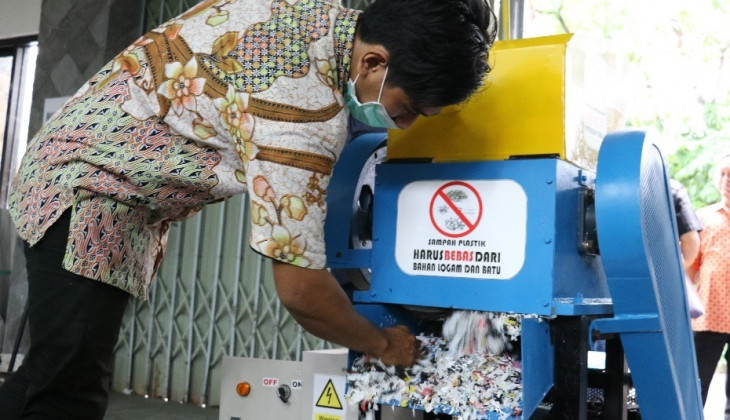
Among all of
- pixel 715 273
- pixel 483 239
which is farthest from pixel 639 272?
pixel 715 273

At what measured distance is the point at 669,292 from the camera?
70.0 inches

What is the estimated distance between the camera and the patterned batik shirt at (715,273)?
4047 mm

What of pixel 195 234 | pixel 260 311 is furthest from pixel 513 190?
pixel 195 234

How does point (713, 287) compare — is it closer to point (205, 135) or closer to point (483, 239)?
point (483, 239)

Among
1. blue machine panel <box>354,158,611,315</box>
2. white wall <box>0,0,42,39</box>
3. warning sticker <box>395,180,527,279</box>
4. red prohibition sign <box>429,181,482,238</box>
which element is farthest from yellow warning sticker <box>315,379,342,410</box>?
white wall <box>0,0,42,39</box>

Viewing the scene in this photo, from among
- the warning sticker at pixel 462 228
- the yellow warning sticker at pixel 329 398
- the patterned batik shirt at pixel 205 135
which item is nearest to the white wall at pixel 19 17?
the patterned batik shirt at pixel 205 135

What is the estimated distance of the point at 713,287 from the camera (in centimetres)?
408

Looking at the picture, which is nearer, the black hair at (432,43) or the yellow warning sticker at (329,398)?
the black hair at (432,43)

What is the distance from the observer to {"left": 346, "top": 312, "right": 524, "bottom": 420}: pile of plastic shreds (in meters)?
1.63

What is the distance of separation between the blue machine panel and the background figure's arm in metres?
0.12

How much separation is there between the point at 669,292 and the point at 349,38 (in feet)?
2.93

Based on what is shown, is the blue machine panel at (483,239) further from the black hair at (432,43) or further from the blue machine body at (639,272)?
the black hair at (432,43)

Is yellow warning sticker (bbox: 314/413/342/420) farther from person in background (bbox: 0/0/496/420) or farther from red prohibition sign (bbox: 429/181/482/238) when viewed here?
red prohibition sign (bbox: 429/181/482/238)

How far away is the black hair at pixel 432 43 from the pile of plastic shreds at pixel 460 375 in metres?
0.48
